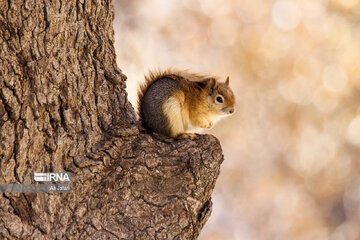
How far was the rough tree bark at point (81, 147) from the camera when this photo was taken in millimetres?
2227

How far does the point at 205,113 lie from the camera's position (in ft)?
11.4

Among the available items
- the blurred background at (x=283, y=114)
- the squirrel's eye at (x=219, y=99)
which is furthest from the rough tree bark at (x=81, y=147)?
the blurred background at (x=283, y=114)

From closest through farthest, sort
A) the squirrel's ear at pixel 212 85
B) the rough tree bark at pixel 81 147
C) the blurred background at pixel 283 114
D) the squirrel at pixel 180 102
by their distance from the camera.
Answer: the rough tree bark at pixel 81 147
the squirrel at pixel 180 102
the squirrel's ear at pixel 212 85
the blurred background at pixel 283 114

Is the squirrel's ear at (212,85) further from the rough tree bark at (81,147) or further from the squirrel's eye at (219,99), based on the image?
the rough tree bark at (81,147)

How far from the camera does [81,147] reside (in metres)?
2.43

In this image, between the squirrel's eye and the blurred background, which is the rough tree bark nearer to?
the squirrel's eye

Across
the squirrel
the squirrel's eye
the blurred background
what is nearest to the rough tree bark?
the squirrel

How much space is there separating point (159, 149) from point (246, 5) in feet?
15.2

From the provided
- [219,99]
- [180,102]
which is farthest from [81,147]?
[219,99]

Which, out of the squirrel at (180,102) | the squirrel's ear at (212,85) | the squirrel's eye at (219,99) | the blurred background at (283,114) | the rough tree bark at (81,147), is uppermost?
the blurred background at (283,114)

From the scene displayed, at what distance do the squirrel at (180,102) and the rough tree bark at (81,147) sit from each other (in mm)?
361

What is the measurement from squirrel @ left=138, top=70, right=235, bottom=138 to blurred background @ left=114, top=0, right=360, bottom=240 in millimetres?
2844

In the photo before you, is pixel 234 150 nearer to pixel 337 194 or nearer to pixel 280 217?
pixel 280 217

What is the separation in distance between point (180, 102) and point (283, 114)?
11.9ft
